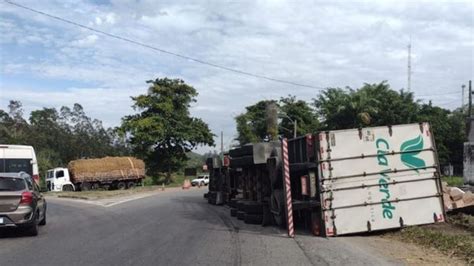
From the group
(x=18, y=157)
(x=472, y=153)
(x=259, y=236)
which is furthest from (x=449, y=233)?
(x=472, y=153)

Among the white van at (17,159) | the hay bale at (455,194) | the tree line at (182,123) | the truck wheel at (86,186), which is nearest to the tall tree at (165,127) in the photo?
the tree line at (182,123)

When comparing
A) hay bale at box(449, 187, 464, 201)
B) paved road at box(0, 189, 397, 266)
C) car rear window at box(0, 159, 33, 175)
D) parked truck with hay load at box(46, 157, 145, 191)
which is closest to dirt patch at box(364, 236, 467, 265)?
paved road at box(0, 189, 397, 266)

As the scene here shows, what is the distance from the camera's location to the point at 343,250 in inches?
464

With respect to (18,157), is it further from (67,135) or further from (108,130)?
(108,130)

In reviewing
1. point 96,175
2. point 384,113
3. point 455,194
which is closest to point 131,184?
point 96,175

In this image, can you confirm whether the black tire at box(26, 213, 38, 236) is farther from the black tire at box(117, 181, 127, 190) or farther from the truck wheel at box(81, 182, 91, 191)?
the black tire at box(117, 181, 127, 190)

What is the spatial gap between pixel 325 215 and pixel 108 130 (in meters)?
96.2

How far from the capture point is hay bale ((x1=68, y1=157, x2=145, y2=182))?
57625 millimetres

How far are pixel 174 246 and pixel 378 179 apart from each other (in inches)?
214

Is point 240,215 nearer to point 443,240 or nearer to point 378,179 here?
point 378,179

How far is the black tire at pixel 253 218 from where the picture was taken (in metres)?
17.6

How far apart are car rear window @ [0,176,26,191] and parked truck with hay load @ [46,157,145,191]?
42502 millimetres

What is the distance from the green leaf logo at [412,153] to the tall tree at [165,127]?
179 ft

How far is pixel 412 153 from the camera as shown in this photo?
48.8 ft
